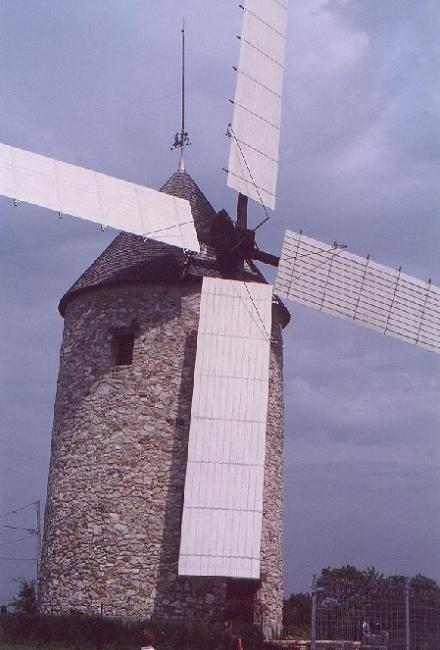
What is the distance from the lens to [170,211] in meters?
15.5

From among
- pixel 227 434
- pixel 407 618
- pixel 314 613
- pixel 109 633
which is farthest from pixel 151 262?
pixel 407 618

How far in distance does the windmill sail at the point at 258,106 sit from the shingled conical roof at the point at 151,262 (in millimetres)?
1322

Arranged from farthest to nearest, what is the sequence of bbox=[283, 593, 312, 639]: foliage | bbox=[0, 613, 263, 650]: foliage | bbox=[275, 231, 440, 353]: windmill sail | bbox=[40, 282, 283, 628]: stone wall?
bbox=[275, 231, 440, 353]: windmill sail → bbox=[283, 593, 312, 639]: foliage → bbox=[40, 282, 283, 628]: stone wall → bbox=[0, 613, 263, 650]: foliage

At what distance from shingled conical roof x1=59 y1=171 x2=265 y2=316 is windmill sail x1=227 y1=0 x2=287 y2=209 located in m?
1.32

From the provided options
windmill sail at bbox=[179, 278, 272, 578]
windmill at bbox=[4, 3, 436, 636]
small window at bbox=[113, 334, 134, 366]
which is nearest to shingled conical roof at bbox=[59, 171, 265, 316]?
windmill at bbox=[4, 3, 436, 636]

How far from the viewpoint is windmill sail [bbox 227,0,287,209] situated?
615 inches

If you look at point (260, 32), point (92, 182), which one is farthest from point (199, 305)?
point (260, 32)

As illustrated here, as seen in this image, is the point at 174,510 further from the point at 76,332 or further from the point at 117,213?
the point at 117,213

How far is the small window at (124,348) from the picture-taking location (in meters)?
15.6

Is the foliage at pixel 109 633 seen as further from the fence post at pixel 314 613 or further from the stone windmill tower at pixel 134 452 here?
the fence post at pixel 314 613

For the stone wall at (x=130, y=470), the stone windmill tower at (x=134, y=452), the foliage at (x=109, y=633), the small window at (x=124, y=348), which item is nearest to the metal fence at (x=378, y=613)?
the foliage at (x=109, y=633)

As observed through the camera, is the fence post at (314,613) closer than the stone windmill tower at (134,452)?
Yes

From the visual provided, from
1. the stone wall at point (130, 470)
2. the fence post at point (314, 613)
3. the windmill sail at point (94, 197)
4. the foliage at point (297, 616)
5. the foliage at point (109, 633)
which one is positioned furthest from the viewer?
the foliage at point (297, 616)

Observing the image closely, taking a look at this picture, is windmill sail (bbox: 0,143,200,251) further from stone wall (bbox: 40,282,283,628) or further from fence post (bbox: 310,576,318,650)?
fence post (bbox: 310,576,318,650)
